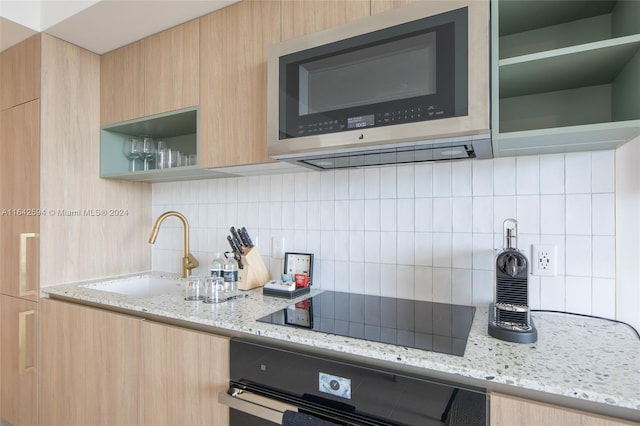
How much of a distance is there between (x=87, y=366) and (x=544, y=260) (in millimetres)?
1912

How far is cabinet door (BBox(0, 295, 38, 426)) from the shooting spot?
1.75 meters

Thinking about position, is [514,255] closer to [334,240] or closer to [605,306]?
[605,306]

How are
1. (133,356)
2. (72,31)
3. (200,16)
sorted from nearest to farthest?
(133,356), (200,16), (72,31)

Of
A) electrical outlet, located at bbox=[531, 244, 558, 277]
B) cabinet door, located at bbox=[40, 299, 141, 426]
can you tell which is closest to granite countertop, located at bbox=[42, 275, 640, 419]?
electrical outlet, located at bbox=[531, 244, 558, 277]

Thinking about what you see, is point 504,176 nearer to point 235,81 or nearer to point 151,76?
point 235,81

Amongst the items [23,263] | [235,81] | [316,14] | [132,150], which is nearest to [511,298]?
[316,14]

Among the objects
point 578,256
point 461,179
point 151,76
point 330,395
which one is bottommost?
point 330,395

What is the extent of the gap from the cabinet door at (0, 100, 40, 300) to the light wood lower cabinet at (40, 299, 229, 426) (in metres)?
0.24

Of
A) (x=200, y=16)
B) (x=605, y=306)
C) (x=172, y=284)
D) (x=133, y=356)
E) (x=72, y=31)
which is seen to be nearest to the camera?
(x=605, y=306)

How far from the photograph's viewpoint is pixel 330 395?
94 cm

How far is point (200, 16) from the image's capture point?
1.61 meters

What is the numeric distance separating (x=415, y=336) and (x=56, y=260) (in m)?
1.80

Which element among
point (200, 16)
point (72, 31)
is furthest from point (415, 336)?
point (72, 31)

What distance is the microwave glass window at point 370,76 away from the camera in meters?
1.04
